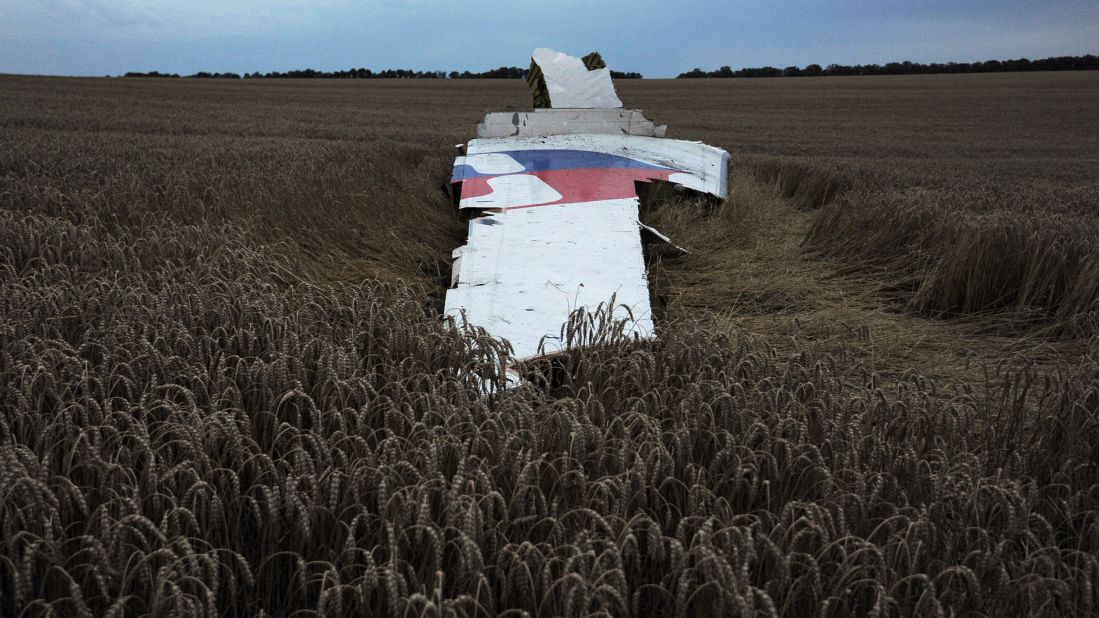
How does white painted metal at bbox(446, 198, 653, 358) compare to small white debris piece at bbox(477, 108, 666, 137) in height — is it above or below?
below

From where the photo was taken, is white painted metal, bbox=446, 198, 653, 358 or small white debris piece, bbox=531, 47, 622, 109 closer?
white painted metal, bbox=446, 198, 653, 358

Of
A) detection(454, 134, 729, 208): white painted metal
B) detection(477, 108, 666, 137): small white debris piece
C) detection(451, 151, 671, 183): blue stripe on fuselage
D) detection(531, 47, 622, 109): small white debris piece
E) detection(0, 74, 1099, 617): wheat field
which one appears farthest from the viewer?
detection(531, 47, 622, 109): small white debris piece

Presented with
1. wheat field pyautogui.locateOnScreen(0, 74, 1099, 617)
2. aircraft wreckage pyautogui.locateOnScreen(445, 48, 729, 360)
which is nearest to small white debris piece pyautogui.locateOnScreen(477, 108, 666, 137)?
aircraft wreckage pyautogui.locateOnScreen(445, 48, 729, 360)

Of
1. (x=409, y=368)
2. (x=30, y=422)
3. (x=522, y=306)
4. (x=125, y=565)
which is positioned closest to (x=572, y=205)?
(x=522, y=306)

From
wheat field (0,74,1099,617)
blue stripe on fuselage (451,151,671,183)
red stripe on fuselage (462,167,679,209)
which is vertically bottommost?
wheat field (0,74,1099,617)

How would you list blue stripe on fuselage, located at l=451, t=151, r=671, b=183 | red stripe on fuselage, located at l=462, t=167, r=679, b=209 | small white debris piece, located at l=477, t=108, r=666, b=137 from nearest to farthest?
red stripe on fuselage, located at l=462, t=167, r=679, b=209 < blue stripe on fuselage, located at l=451, t=151, r=671, b=183 < small white debris piece, located at l=477, t=108, r=666, b=137

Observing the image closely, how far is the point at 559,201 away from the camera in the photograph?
5570 millimetres

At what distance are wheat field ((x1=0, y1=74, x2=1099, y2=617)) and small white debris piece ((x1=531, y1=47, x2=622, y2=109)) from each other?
4.35m

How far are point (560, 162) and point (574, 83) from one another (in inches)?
126

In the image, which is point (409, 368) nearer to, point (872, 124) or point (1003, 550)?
point (1003, 550)

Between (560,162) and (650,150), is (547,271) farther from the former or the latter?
(650,150)

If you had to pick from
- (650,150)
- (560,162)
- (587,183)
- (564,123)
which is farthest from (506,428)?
(564,123)

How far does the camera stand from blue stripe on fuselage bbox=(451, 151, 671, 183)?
21.6 feet

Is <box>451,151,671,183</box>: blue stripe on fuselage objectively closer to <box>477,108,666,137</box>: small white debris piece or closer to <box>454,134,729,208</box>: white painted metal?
<box>454,134,729,208</box>: white painted metal
